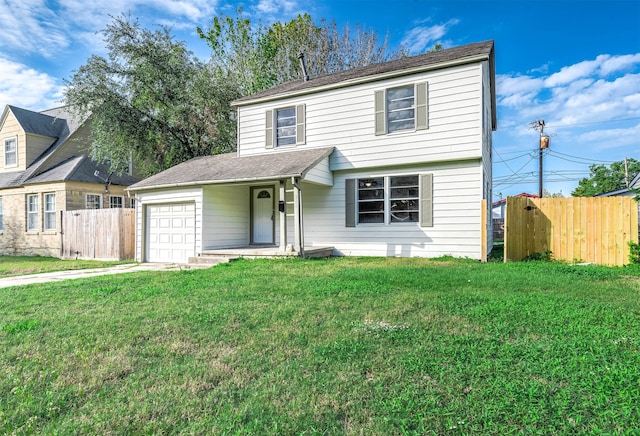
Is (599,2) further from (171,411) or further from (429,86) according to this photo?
(171,411)

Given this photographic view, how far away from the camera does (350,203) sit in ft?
37.1

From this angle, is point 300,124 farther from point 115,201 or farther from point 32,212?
point 32,212

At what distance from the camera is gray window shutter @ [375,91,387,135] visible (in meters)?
10.9

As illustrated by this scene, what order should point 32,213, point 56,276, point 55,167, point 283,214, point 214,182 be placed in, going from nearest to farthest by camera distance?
point 56,276 < point 283,214 < point 214,182 < point 32,213 < point 55,167

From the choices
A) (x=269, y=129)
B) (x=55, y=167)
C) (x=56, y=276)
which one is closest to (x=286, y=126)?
(x=269, y=129)

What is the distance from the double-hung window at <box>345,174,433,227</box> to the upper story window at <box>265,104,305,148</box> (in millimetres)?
2737

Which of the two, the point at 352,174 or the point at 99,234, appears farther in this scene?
the point at 99,234

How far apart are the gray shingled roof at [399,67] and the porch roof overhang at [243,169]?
202 cm

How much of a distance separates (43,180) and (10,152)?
4.27 meters

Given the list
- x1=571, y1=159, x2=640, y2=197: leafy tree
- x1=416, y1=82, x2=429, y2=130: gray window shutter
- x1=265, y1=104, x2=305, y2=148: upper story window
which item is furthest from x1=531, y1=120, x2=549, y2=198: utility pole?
x1=571, y1=159, x2=640, y2=197: leafy tree

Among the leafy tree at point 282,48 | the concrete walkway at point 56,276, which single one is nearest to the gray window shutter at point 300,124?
the concrete walkway at point 56,276

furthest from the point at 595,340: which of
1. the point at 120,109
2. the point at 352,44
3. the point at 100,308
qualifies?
the point at 352,44

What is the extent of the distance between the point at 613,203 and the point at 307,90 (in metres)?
8.90

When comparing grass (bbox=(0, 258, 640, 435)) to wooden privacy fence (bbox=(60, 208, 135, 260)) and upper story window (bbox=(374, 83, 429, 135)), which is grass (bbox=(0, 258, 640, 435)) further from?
wooden privacy fence (bbox=(60, 208, 135, 260))
